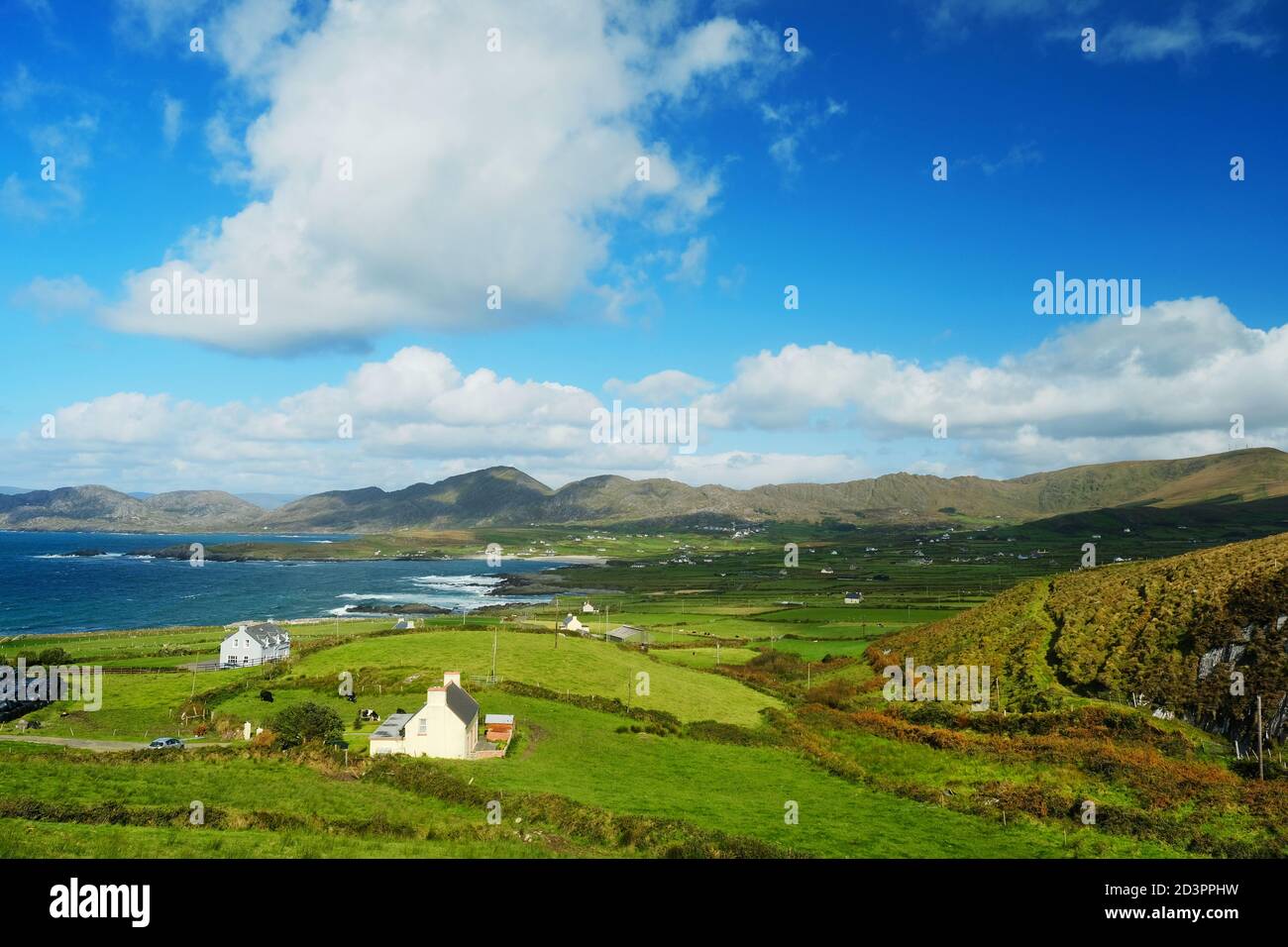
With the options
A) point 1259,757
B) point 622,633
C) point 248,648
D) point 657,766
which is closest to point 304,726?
point 657,766

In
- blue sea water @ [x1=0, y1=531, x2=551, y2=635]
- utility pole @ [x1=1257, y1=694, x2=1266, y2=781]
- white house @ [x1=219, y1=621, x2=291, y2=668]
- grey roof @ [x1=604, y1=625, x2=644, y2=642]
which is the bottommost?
blue sea water @ [x1=0, y1=531, x2=551, y2=635]

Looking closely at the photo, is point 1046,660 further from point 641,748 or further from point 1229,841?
point 641,748

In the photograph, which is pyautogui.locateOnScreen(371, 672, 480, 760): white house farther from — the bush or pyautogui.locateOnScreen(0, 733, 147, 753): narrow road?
pyautogui.locateOnScreen(0, 733, 147, 753): narrow road

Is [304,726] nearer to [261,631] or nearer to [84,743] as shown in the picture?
[84,743]

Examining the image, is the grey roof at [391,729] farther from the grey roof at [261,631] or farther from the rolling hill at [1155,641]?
the grey roof at [261,631]

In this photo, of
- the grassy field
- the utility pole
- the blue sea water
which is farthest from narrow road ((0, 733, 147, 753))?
the blue sea water
